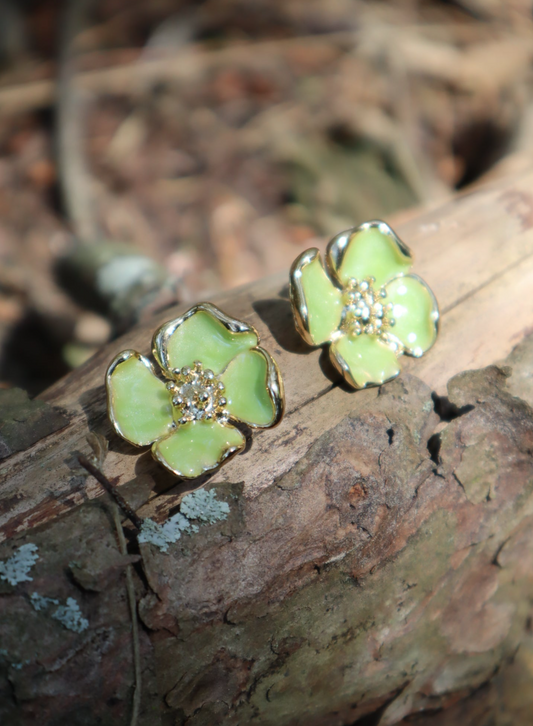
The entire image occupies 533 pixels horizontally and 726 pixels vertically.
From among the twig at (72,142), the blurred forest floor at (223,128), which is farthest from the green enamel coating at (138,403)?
the twig at (72,142)

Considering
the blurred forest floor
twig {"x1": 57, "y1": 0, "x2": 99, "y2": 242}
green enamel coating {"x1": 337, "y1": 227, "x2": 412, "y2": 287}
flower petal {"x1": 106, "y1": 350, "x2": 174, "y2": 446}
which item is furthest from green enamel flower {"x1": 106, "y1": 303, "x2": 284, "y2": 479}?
twig {"x1": 57, "y1": 0, "x2": 99, "y2": 242}

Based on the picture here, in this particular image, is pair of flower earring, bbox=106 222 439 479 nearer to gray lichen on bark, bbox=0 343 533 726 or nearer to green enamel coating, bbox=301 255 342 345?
green enamel coating, bbox=301 255 342 345

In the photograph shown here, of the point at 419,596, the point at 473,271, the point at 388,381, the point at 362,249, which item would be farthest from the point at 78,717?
the point at 473,271

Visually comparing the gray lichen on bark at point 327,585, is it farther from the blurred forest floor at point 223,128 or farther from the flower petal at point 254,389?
the blurred forest floor at point 223,128

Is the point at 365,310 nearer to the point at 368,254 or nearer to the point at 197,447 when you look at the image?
the point at 368,254

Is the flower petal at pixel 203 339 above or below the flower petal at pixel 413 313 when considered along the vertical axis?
above

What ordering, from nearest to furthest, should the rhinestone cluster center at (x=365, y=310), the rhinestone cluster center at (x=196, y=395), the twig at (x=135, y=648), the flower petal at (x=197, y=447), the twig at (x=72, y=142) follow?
the twig at (x=135, y=648)
the flower petal at (x=197, y=447)
the rhinestone cluster center at (x=196, y=395)
the rhinestone cluster center at (x=365, y=310)
the twig at (x=72, y=142)

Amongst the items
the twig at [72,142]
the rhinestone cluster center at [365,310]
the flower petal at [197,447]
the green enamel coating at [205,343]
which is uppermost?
the twig at [72,142]
